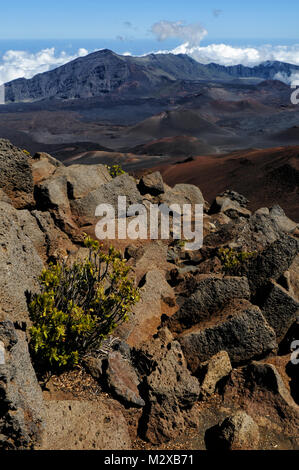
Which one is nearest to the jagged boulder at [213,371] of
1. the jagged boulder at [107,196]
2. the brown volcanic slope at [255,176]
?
the jagged boulder at [107,196]

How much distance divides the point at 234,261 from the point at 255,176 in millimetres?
28763

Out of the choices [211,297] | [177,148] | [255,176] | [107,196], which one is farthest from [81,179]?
[177,148]

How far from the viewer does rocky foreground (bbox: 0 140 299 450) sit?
4.35 metres

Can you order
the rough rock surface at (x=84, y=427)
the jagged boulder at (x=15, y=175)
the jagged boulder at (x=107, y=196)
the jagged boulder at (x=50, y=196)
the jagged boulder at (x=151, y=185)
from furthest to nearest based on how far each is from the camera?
the jagged boulder at (x=151, y=185), the jagged boulder at (x=107, y=196), the jagged boulder at (x=50, y=196), the jagged boulder at (x=15, y=175), the rough rock surface at (x=84, y=427)

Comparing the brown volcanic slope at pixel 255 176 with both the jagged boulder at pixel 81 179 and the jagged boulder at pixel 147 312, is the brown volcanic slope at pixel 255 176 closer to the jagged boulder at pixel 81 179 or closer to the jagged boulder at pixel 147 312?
the jagged boulder at pixel 81 179

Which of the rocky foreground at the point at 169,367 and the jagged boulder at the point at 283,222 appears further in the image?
the jagged boulder at the point at 283,222

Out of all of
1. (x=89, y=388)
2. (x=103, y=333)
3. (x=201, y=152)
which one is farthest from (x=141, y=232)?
(x=201, y=152)

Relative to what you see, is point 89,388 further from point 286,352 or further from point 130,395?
point 286,352

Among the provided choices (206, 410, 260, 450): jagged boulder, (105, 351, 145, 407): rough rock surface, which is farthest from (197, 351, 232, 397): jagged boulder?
(105, 351, 145, 407): rough rock surface

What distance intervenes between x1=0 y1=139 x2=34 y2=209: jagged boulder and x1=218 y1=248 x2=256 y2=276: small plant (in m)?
4.05

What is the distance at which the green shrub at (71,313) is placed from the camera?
487 cm

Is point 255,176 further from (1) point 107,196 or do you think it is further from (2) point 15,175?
(2) point 15,175

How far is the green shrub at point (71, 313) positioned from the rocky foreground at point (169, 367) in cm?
18

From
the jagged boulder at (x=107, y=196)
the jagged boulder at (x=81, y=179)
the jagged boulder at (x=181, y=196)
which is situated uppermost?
the jagged boulder at (x=81, y=179)
